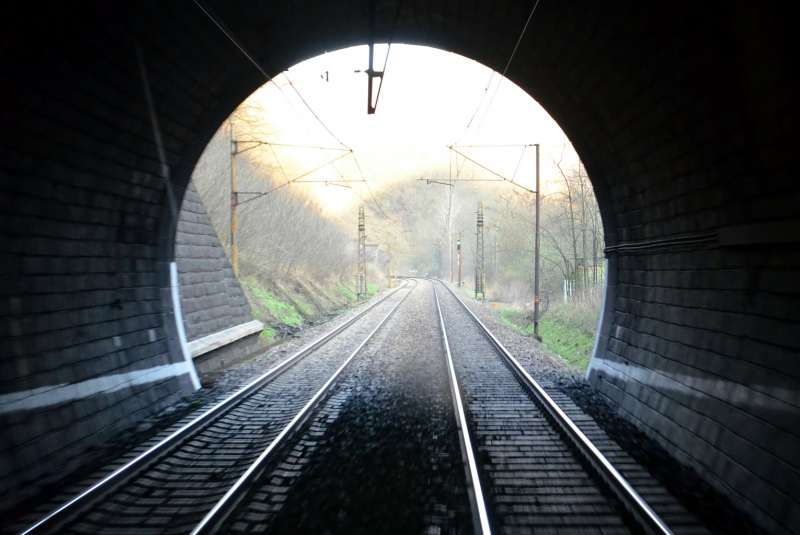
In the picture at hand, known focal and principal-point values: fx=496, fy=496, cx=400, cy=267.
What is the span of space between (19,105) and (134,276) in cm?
292

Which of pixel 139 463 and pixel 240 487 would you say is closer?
pixel 240 487

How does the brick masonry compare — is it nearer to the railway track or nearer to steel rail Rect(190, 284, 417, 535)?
the railway track

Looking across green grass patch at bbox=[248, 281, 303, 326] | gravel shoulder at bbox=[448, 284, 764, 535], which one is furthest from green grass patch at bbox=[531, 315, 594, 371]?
green grass patch at bbox=[248, 281, 303, 326]

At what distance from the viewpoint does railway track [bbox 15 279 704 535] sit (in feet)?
11.8

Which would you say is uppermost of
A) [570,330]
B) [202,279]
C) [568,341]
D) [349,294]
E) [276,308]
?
[202,279]

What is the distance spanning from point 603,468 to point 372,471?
2052 mm

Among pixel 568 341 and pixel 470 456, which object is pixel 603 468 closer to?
pixel 470 456

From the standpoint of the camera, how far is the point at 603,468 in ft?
Answer: 14.4

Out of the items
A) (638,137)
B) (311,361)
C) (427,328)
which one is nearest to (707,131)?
(638,137)

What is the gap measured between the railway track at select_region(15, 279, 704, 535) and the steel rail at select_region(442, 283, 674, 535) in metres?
0.01

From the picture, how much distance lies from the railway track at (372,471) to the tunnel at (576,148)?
956mm

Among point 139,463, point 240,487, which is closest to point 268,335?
point 139,463

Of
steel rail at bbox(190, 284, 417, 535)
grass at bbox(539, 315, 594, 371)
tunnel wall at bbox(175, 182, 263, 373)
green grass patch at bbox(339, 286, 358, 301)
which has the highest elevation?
tunnel wall at bbox(175, 182, 263, 373)

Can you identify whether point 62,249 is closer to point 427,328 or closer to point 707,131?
point 707,131
